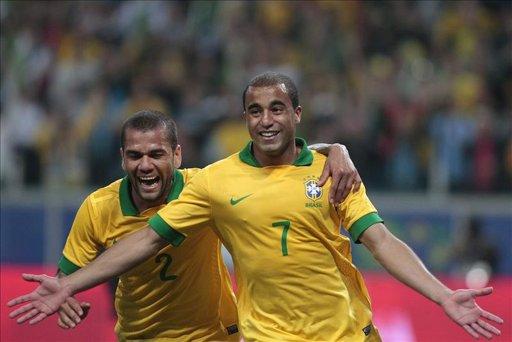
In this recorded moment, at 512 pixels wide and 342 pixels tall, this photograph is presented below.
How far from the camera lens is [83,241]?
19.6ft

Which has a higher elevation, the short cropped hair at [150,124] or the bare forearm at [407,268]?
the short cropped hair at [150,124]

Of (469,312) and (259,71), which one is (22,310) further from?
(259,71)

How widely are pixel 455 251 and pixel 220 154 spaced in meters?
2.48

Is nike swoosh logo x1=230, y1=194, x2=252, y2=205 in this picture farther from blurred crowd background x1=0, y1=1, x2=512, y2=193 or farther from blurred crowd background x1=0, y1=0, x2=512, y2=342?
blurred crowd background x1=0, y1=1, x2=512, y2=193

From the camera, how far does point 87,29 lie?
Result: 13133 mm

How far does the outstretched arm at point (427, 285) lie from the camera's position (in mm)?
4988

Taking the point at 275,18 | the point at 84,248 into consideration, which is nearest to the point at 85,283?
the point at 84,248

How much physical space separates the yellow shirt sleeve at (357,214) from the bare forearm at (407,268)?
87 mm

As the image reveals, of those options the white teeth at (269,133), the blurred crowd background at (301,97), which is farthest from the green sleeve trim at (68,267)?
the blurred crowd background at (301,97)

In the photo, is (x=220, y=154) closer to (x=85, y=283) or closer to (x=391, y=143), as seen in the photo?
(x=391, y=143)

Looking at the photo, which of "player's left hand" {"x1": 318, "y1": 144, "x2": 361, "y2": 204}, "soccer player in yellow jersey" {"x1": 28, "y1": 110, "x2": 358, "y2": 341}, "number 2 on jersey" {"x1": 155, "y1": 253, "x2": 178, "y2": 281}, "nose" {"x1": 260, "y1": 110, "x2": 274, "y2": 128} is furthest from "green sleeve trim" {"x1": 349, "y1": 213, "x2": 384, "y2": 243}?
"number 2 on jersey" {"x1": 155, "y1": 253, "x2": 178, "y2": 281}

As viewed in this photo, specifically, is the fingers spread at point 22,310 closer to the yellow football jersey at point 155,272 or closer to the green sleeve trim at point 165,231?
the yellow football jersey at point 155,272

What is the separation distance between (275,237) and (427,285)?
0.74 metres

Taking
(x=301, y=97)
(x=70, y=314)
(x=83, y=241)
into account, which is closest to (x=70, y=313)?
(x=70, y=314)
